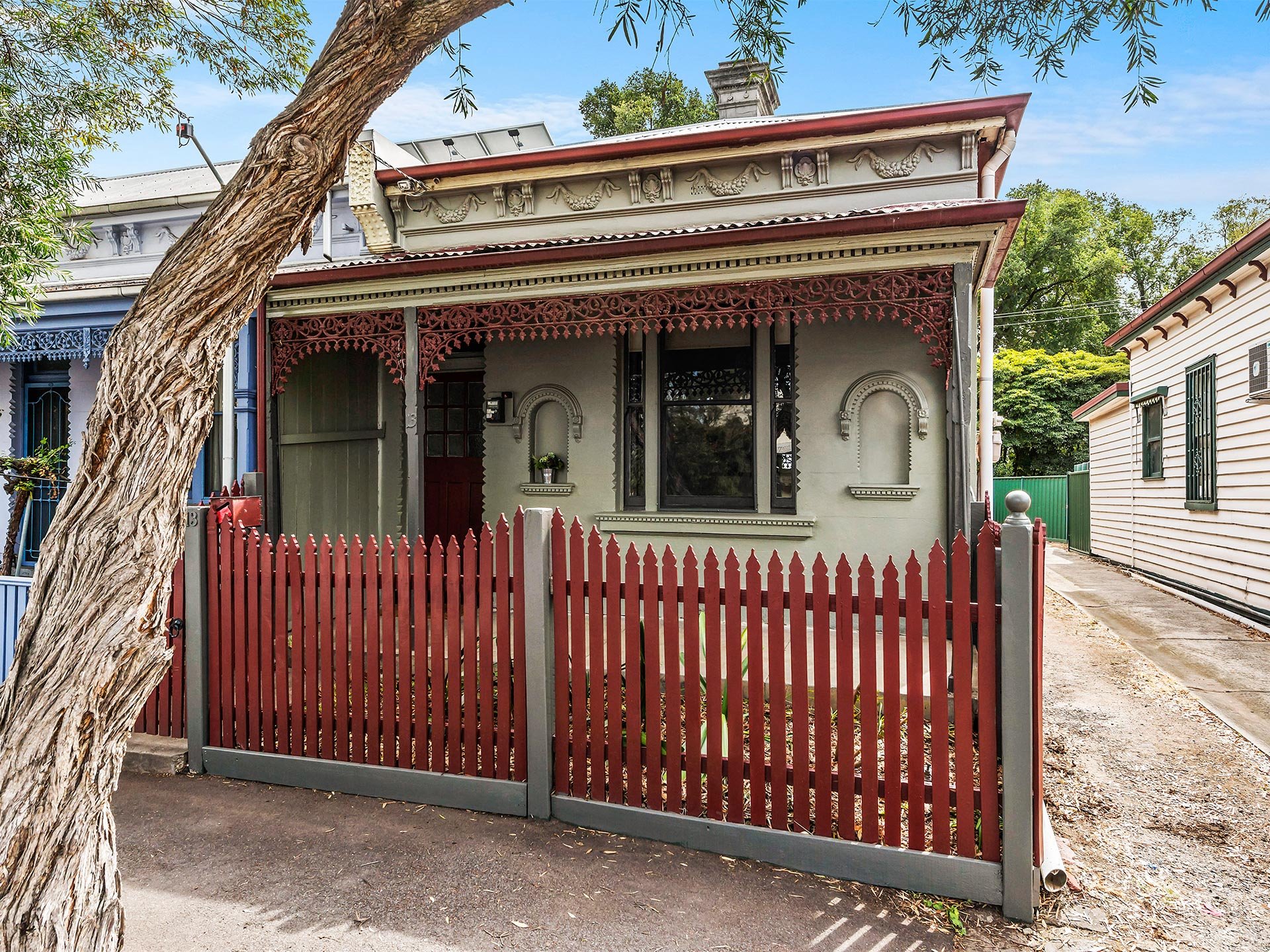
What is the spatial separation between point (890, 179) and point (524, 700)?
6482mm

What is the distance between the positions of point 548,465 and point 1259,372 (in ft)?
25.4

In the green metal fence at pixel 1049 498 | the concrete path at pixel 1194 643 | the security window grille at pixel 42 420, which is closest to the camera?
the concrete path at pixel 1194 643

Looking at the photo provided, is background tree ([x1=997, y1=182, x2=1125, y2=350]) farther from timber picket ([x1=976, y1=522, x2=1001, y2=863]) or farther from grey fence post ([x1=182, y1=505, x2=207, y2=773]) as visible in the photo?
grey fence post ([x1=182, y1=505, x2=207, y2=773])

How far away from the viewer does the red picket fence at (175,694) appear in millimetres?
4547

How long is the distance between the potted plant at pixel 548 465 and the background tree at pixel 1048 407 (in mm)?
23509

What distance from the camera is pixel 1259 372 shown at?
27.0 feet

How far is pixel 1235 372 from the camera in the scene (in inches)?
353

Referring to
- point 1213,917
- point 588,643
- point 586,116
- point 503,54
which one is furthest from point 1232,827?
point 586,116

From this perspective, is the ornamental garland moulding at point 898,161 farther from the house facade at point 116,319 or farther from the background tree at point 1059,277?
the background tree at point 1059,277

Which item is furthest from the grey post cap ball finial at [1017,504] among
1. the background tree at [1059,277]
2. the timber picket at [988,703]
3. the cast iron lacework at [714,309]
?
the background tree at [1059,277]

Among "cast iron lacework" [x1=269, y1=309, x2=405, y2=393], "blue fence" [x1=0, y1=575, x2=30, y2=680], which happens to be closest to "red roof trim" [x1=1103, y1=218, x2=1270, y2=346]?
"cast iron lacework" [x1=269, y1=309, x2=405, y2=393]

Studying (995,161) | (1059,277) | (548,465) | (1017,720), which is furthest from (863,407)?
(1059,277)

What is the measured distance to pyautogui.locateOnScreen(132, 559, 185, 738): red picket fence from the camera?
455 centimetres

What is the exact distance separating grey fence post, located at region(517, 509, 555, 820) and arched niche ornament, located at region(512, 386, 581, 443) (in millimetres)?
4408
